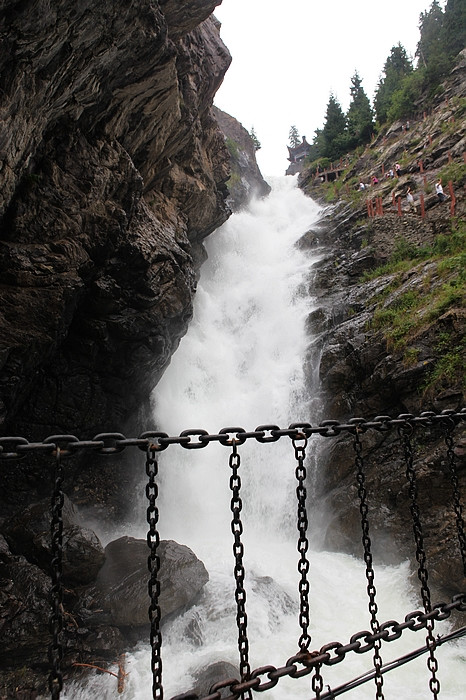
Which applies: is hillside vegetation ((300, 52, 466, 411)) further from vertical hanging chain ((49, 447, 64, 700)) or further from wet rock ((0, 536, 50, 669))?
vertical hanging chain ((49, 447, 64, 700))

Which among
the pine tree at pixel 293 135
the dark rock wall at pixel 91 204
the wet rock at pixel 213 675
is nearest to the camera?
the wet rock at pixel 213 675

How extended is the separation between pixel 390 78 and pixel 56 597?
48.6 m

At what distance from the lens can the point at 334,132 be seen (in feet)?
131

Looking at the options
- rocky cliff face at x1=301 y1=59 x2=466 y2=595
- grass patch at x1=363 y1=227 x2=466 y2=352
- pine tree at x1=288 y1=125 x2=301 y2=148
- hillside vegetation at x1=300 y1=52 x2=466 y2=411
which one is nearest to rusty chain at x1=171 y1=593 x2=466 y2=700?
rocky cliff face at x1=301 y1=59 x2=466 y2=595

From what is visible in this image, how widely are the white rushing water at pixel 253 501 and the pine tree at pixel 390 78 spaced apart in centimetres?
2033

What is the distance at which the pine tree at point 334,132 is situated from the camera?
38.8 m

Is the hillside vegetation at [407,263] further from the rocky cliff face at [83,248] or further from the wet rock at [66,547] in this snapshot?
the wet rock at [66,547]

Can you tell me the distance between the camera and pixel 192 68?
42.9 ft

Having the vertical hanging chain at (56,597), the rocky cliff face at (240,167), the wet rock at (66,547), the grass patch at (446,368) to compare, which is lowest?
the vertical hanging chain at (56,597)

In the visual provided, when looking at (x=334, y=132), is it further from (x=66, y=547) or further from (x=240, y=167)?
(x=66, y=547)

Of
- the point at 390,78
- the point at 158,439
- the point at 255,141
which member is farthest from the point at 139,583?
the point at 255,141

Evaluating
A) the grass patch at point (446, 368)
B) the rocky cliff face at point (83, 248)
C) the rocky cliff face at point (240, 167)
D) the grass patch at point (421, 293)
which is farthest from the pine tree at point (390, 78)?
the grass patch at point (446, 368)

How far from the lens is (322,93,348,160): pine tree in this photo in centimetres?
3881

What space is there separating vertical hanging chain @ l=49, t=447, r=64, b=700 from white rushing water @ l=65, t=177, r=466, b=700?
554 centimetres
